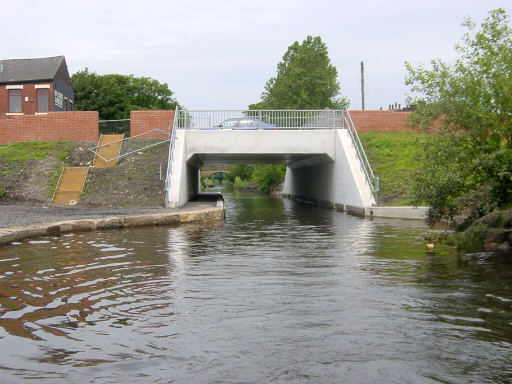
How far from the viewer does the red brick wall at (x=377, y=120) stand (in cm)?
3008

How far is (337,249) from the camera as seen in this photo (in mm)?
12164

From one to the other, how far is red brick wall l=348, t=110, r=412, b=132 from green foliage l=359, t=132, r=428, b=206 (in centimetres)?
48

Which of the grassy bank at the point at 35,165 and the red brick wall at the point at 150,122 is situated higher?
the red brick wall at the point at 150,122

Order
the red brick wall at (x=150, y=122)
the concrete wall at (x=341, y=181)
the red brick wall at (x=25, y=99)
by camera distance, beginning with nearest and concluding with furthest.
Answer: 1. the concrete wall at (x=341, y=181)
2. the red brick wall at (x=150, y=122)
3. the red brick wall at (x=25, y=99)

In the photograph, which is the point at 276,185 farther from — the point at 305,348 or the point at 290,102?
the point at 305,348

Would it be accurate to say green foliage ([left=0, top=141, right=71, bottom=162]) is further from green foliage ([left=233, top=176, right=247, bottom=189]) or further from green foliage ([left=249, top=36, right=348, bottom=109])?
green foliage ([left=233, top=176, right=247, bottom=189])

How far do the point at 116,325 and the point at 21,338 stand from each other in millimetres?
967

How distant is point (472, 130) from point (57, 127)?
76.3ft

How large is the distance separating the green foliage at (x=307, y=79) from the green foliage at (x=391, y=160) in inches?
857

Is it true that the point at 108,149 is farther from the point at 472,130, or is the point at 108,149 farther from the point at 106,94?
the point at 106,94

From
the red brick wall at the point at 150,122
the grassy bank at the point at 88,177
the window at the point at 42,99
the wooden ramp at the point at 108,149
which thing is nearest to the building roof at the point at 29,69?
the window at the point at 42,99

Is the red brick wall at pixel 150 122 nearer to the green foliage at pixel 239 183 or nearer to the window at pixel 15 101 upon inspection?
the window at pixel 15 101

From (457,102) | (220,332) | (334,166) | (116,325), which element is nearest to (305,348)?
(220,332)

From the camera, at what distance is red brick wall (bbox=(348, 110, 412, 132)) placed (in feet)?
98.7
